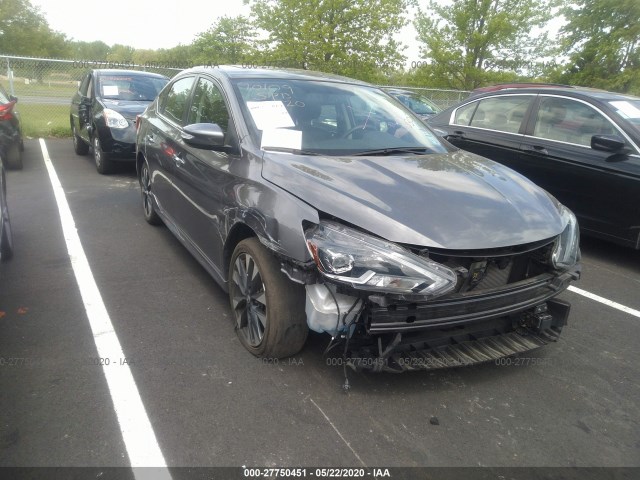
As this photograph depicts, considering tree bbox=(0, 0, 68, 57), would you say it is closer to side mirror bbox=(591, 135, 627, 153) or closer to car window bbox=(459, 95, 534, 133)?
car window bbox=(459, 95, 534, 133)

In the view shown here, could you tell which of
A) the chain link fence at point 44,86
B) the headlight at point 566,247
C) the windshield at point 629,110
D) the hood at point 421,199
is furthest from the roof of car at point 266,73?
the chain link fence at point 44,86

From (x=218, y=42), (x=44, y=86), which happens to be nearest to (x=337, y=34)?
(x=44, y=86)

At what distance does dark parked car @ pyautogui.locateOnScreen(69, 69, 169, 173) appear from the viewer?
7.61 meters

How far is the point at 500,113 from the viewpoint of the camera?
6.01 metres

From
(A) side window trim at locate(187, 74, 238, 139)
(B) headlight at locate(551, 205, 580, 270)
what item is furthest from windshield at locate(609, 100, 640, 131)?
(A) side window trim at locate(187, 74, 238, 139)

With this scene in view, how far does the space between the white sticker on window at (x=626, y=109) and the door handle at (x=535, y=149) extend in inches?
30.2

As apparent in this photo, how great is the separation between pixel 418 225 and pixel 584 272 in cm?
316

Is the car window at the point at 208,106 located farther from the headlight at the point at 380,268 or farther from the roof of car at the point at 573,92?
the roof of car at the point at 573,92

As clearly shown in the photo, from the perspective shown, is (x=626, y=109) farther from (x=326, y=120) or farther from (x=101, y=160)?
(x=101, y=160)

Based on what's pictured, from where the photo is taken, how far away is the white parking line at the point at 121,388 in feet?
7.23

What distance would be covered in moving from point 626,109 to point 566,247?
307 cm

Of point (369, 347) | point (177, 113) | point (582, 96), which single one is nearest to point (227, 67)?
point (177, 113)

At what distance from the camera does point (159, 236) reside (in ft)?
17.0

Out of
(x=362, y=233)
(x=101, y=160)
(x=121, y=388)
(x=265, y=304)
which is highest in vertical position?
(x=362, y=233)
